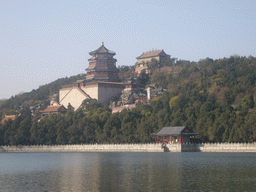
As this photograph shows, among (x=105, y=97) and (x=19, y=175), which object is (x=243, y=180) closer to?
(x=19, y=175)

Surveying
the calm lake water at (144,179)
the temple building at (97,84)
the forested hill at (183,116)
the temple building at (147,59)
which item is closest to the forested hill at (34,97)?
the temple building at (97,84)

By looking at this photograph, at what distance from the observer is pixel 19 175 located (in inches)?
1289

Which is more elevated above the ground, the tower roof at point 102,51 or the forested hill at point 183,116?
the tower roof at point 102,51

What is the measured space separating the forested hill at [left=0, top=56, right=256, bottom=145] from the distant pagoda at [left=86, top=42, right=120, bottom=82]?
1200cm

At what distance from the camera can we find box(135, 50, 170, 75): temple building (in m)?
125

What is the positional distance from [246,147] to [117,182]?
3133cm

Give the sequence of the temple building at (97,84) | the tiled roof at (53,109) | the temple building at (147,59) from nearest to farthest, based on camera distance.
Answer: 1. the tiled roof at (53,109)
2. the temple building at (97,84)
3. the temple building at (147,59)

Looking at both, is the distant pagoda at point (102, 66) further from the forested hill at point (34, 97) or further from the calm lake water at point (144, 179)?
the calm lake water at point (144, 179)

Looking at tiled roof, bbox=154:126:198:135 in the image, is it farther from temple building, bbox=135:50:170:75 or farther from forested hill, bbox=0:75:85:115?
temple building, bbox=135:50:170:75

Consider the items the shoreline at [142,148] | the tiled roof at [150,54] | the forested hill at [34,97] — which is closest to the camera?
the shoreline at [142,148]

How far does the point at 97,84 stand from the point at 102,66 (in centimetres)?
901

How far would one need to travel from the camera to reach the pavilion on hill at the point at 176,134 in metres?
61.0

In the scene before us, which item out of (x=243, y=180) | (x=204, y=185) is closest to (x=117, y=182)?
(x=204, y=185)

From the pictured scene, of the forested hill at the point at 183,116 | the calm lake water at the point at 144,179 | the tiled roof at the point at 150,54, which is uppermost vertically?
the tiled roof at the point at 150,54
